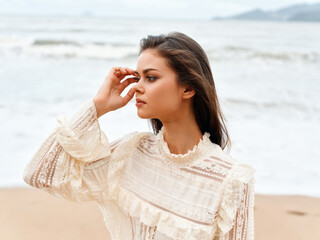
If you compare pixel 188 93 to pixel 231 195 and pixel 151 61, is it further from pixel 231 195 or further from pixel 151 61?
pixel 231 195

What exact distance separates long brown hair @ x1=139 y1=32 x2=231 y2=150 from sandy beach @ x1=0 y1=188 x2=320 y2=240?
240 cm

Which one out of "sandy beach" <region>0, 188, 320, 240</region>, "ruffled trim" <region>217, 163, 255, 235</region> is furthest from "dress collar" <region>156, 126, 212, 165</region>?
"sandy beach" <region>0, 188, 320, 240</region>

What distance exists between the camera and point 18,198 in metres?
4.25

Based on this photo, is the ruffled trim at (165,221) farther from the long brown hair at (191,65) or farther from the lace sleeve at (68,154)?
the long brown hair at (191,65)

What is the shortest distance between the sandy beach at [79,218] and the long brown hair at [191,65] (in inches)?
94.4

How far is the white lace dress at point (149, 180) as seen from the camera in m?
1.58

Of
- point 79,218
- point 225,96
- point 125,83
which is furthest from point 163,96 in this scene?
point 225,96

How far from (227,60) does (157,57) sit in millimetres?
13412

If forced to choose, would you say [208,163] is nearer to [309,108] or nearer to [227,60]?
[309,108]

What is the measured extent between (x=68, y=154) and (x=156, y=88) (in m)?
0.49

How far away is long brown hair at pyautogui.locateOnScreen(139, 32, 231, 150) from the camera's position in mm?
1597

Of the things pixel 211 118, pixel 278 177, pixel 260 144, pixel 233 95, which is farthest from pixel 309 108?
pixel 211 118

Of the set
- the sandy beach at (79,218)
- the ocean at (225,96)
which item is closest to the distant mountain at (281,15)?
the ocean at (225,96)

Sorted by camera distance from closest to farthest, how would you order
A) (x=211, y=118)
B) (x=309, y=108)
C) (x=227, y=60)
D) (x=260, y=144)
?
(x=211, y=118) < (x=260, y=144) < (x=309, y=108) < (x=227, y=60)
